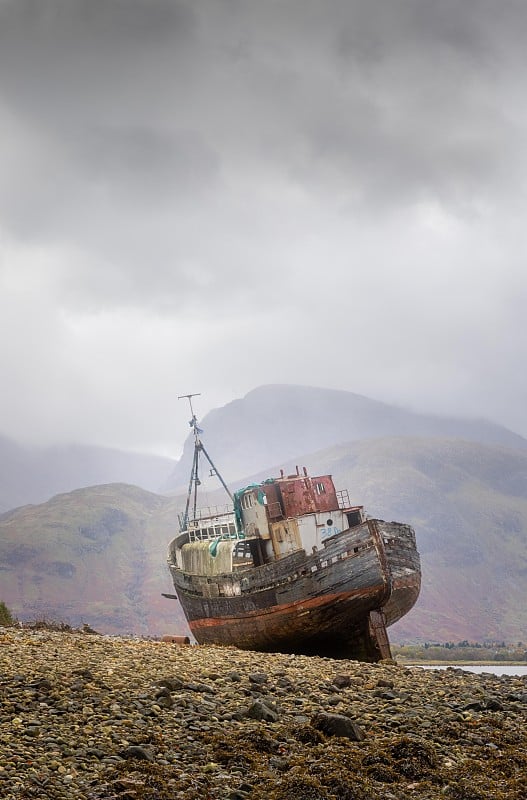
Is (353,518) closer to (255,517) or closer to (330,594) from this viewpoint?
(255,517)

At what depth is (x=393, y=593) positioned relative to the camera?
33.8m

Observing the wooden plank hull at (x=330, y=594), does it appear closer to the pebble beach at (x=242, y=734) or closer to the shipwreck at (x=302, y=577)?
the shipwreck at (x=302, y=577)

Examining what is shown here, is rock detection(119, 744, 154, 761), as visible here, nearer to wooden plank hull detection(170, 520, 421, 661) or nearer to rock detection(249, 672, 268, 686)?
rock detection(249, 672, 268, 686)

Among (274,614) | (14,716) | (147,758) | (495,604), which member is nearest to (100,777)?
(147,758)

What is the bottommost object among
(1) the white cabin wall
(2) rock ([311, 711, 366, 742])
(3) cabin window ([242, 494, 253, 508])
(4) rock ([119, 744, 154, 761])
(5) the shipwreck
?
(2) rock ([311, 711, 366, 742])

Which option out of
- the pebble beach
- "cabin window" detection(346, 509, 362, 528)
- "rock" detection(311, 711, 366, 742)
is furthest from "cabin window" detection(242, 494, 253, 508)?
"rock" detection(311, 711, 366, 742)

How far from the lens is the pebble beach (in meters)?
11.1

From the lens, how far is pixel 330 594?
107 ft

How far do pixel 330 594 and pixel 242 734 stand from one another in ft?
64.2

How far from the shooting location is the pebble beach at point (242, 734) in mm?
11086

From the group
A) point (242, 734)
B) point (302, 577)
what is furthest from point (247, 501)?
point (242, 734)

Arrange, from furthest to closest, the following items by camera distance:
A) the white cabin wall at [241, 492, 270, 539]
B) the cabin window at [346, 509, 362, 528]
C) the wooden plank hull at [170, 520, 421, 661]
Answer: the cabin window at [346, 509, 362, 528] < the white cabin wall at [241, 492, 270, 539] < the wooden plank hull at [170, 520, 421, 661]

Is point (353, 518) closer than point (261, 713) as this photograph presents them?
No

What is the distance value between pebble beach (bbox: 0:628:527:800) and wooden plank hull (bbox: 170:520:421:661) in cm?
1268
